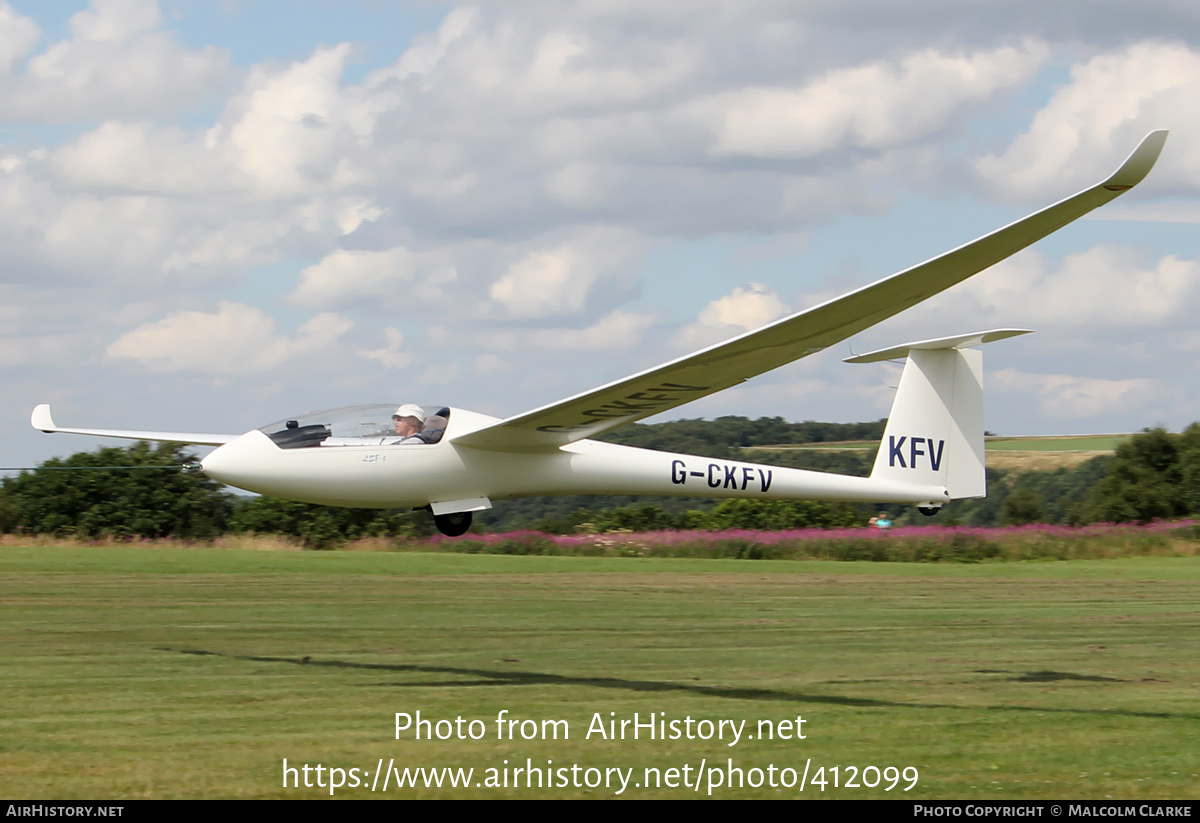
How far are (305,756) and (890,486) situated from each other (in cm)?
692

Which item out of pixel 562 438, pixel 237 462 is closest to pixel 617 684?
pixel 562 438

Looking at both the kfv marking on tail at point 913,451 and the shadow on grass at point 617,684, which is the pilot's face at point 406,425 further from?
the kfv marking on tail at point 913,451

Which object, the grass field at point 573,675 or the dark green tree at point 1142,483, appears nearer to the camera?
the grass field at point 573,675

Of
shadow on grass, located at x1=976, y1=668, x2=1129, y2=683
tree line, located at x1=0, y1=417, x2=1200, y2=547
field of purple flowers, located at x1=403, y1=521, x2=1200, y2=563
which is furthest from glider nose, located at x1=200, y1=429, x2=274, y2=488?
field of purple flowers, located at x1=403, y1=521, x2=1200, y2=563

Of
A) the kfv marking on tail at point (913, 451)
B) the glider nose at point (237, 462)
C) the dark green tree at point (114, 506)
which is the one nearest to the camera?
the glider nose at point (237, 462)

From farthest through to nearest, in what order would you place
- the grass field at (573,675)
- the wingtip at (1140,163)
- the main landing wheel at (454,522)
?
the grass field at (573,675) < the main landing wheel at (454,522) < the wingtip at (1140,163)

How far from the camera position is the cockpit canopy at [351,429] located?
907 centimetres

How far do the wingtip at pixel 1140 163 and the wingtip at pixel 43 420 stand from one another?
9.31 meters

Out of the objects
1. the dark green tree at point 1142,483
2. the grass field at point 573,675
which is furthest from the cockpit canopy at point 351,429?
the dark green tree at point 1142,483

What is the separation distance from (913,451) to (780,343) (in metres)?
6.46

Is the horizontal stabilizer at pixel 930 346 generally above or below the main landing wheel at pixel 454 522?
above

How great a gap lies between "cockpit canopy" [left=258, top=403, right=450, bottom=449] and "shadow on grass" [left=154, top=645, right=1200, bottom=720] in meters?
6.62

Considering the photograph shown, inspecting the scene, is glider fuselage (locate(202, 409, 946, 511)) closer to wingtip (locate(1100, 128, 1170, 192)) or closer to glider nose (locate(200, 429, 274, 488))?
glider nose (locate(200, 429, 274, 488))
